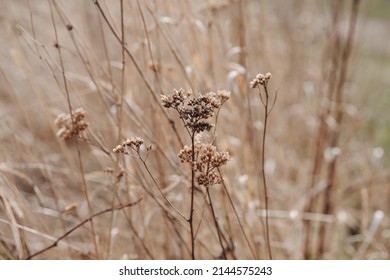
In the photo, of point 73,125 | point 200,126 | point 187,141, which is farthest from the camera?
point 187,141

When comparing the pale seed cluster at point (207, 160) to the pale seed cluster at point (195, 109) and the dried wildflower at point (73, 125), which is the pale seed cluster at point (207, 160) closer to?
the pale seed cluster at point (195, 109)

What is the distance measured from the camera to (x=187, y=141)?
146 centimetres

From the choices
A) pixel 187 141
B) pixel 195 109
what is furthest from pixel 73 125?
pixel 187 141

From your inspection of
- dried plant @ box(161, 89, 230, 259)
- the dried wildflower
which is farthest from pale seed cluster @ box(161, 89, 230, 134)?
the dried wildflower

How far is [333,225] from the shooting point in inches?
72.5

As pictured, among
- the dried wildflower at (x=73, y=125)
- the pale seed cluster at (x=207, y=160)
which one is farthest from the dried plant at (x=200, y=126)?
the dried wildflower at (x=73, y=125)

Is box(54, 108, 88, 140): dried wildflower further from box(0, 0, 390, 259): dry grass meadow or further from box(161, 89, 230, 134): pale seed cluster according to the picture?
box(161, 89, 230, 134): pale seed cluster

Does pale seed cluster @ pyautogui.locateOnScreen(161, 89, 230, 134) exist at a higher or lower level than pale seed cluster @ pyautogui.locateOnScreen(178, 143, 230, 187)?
higher

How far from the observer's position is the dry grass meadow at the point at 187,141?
40.5 inches

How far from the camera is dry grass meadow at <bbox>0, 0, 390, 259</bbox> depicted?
1.03 meters

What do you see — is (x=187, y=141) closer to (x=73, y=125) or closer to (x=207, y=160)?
(x=73, y=125)

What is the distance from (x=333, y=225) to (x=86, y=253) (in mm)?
1072
